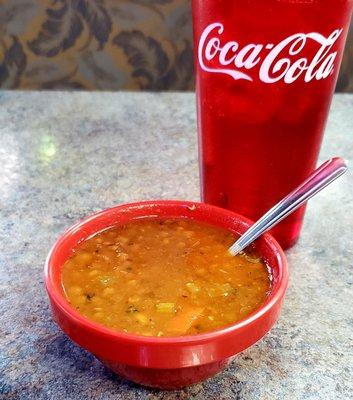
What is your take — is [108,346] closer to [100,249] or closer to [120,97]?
[100,249]

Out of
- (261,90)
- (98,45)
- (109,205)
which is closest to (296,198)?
(261,90)

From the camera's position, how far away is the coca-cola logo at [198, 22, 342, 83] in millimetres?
812

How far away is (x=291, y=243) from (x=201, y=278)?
0.31 meters

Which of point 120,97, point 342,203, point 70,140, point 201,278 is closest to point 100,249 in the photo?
point 201,278

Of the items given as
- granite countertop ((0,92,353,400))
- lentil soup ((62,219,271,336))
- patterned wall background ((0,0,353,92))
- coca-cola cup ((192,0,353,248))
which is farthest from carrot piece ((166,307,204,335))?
patterned wall background ((0,0,353,92))

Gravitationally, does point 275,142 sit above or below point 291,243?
above

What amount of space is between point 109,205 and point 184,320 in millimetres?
519

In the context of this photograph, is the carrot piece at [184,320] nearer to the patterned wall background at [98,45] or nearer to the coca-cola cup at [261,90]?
the coca-cola cup at [261,90]

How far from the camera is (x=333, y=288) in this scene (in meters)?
0.94

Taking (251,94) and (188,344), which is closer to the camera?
(188,344)

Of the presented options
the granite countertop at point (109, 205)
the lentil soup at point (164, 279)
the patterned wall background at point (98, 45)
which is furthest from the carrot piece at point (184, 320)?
the patterned wall background at point (98, 45)

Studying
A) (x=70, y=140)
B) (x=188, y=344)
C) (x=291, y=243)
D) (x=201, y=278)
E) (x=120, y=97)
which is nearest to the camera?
(x=188, y=344)

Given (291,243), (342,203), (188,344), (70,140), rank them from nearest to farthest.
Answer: (188,344) < (291,243) < (342,203) < (70,140)

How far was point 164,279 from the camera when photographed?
77cm
